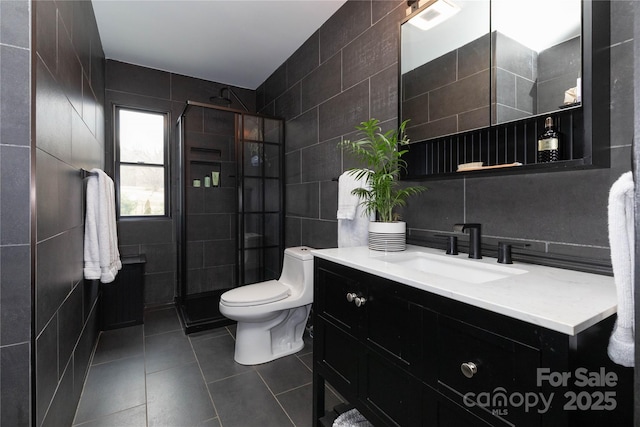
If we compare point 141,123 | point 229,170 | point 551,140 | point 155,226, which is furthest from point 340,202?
point 141,123

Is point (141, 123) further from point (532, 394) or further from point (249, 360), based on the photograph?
point (532, 394)

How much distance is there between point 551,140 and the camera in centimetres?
110

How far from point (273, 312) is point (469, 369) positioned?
1528mm

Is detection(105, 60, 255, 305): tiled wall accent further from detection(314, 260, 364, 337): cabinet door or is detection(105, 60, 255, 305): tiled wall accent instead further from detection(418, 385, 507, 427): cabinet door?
detection(418, 385, 507, 427): cabinet door

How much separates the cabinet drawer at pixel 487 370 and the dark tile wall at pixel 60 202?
132 cm

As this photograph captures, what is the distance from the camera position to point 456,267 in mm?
1323

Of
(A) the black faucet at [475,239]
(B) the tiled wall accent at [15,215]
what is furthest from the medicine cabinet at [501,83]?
(B) the tiled wall accent at [15,215]

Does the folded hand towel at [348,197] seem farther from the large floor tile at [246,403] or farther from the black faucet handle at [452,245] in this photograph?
the large floor tile at [246,403]

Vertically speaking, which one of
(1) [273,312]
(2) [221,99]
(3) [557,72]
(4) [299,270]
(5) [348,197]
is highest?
(2) [221,99]

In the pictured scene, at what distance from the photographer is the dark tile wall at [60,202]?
1.06m

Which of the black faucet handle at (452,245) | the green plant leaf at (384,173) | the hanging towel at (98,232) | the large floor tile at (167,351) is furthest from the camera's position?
the large floor tile at (167,351)

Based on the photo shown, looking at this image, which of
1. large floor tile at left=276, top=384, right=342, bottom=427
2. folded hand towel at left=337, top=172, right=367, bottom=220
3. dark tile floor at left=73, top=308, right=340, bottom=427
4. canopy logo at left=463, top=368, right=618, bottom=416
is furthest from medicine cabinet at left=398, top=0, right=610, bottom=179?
dark tile floor at left=73, top=308, right=340, bottom=427

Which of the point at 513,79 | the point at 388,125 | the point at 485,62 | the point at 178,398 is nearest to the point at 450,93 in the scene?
the point at 485,62

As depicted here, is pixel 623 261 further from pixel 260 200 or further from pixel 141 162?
pixel 141 162
